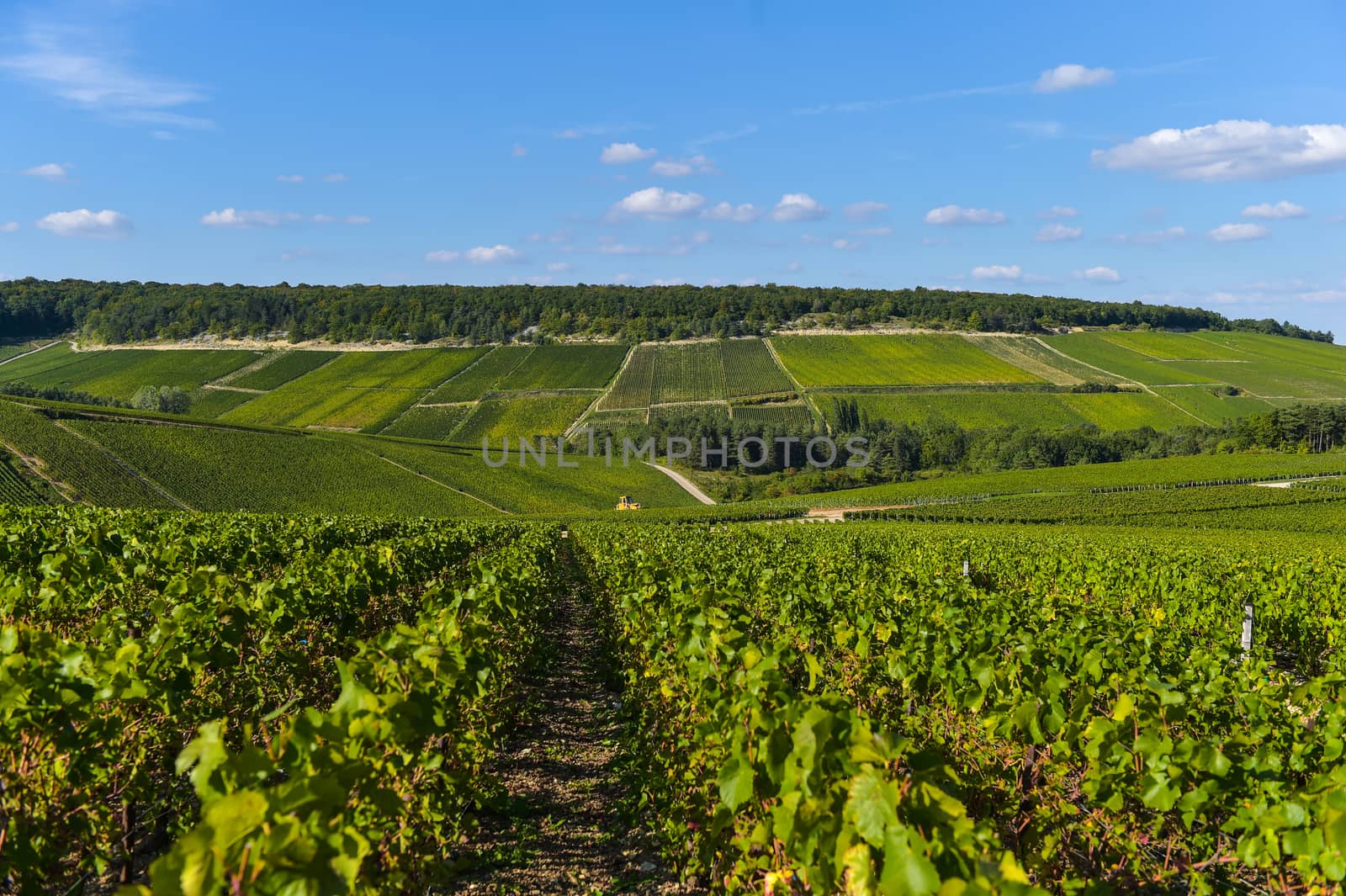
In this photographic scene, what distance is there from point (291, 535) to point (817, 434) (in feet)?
286

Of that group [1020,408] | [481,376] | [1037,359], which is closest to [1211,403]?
[1020,408]

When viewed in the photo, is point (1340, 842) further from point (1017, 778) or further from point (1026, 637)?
point (1026, 637)

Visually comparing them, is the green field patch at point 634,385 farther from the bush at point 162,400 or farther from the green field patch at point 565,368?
the bush at point 162,400

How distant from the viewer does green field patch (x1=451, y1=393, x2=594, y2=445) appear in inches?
4158

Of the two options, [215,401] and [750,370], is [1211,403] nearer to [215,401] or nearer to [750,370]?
[750,370]

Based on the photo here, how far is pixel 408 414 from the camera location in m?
112

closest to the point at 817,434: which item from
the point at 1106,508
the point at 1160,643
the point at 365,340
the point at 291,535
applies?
the point at 1106,508

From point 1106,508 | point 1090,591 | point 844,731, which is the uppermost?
point 844,731

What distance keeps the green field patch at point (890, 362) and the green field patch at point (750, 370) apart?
6.97ft

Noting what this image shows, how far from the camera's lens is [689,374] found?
418ft

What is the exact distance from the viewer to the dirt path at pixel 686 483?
85.9 metres

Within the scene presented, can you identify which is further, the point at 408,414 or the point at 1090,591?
the point at 408,414

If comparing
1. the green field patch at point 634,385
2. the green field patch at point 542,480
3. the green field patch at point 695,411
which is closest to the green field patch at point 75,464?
the green field patch at point 542,480

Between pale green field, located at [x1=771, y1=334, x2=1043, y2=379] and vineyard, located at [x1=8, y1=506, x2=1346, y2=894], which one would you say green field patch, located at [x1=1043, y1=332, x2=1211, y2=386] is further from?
vineyard, located at [x1=8, y1=506, x2=1346, y2=894]
